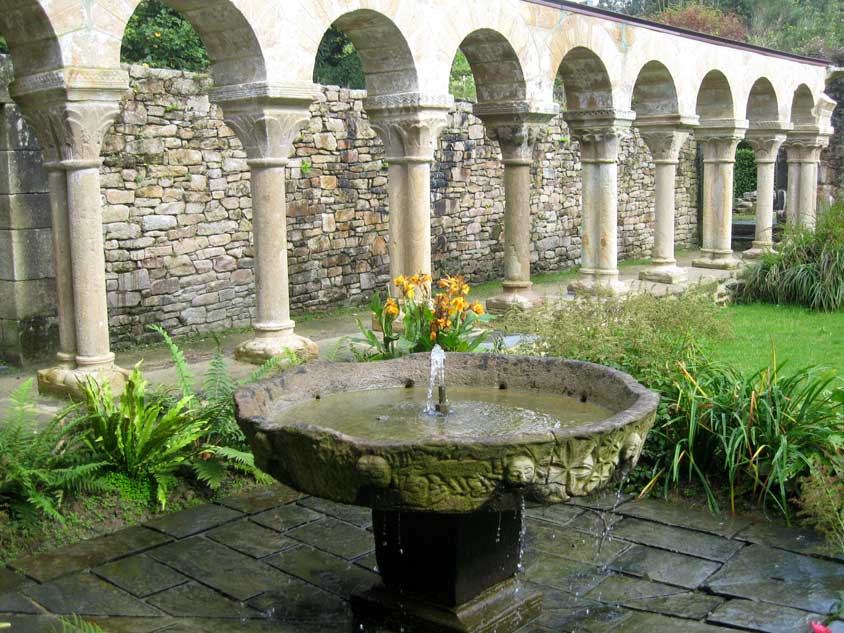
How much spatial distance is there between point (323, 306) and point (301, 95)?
4490 mm

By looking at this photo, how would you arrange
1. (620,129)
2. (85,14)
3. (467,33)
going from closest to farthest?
(85,14)
(467,33)
(620,129)

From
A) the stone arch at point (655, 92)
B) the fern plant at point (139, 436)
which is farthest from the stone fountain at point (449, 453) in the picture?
the stone arch at point (655, 92)

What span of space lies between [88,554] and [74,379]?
197cm

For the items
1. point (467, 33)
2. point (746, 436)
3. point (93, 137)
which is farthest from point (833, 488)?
point (467, 33)

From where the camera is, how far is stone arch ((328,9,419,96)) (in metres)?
8.41

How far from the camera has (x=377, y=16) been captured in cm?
824

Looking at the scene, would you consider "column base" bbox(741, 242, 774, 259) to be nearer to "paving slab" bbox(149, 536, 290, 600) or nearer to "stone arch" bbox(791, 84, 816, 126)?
"stone arch" bbox(791, 84, 816, 126)

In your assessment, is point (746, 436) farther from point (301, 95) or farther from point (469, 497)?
point (301, 95)

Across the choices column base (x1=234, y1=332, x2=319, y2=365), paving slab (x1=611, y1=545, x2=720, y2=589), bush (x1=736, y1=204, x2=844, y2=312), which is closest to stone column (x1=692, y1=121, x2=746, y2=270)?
bush (x1=736, y1=204, x2=844, y2=312)

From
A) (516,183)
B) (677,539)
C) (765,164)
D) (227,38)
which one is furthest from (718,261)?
(677,539)

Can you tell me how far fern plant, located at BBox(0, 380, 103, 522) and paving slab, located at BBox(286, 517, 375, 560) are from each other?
1.18 meters

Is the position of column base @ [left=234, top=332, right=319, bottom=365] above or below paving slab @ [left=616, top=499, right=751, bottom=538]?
above

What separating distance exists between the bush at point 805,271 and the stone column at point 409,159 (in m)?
5.60

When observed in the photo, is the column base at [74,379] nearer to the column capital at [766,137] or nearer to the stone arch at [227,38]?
the stone arch at [227,38]
